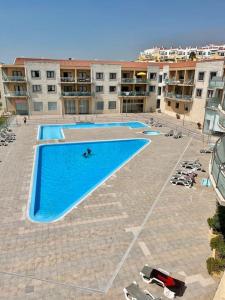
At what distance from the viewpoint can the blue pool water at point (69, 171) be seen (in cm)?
1584

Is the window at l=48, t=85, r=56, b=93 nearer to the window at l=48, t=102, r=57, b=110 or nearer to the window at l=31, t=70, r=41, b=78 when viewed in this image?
the window at l=48, t=102, r=57, b=110

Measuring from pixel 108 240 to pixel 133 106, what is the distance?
41.3 m

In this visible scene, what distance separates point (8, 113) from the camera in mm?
44125

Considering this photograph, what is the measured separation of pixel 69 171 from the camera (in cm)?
2180

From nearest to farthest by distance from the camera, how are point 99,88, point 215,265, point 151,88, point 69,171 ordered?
1. point 215,265
2. point 69,171
3. point 99,88
4. point 151,88

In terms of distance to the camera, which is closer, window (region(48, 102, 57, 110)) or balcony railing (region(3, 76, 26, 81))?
balcony railing (region(3, 76, 26, 81))

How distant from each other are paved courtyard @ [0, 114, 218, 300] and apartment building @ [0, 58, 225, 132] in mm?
25293

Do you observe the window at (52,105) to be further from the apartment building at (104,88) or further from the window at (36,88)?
the window at (36,88)

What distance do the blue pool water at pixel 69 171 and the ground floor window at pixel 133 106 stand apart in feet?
66.2

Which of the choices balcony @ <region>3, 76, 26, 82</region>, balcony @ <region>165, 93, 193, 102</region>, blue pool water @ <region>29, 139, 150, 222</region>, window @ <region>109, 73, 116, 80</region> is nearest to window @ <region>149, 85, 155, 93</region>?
balcony @ <region>165, 93, 193, 102</region>

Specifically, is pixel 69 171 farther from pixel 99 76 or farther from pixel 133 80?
pixel 133 80

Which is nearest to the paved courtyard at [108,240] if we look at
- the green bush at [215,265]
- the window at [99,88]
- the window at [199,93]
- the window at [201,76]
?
the green bush at [215,265]

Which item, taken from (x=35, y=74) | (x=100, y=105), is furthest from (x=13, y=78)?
(x=100, y=105)

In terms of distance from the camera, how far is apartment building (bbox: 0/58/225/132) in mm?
41406
